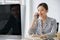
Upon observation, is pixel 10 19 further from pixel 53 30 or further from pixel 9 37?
pixel 53 30

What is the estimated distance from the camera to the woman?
1287mm

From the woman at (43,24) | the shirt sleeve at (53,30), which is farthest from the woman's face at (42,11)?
the shirt sleeve at (53,30)

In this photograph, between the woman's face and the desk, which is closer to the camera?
the woman's face

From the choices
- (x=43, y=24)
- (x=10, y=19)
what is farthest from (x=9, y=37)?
(x=43, y=24)

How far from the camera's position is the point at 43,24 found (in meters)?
1.33

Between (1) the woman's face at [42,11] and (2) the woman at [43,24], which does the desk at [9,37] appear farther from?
(1) the woman's face at [42,11]

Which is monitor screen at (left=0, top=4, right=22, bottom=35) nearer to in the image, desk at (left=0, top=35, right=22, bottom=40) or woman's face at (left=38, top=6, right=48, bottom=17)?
desk at (left=0, top=35, right=22, bottom=40)

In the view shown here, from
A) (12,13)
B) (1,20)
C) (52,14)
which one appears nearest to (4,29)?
(1,20)

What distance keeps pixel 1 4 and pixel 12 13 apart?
19cm

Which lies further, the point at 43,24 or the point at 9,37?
the point at 9,37

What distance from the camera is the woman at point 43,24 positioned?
1287 millimetres

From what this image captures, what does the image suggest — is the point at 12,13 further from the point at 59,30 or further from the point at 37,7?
the point at 59,30

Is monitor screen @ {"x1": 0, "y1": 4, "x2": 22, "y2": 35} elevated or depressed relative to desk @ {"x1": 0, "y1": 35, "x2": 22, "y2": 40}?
elevated

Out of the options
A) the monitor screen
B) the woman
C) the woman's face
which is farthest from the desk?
the woman's face
